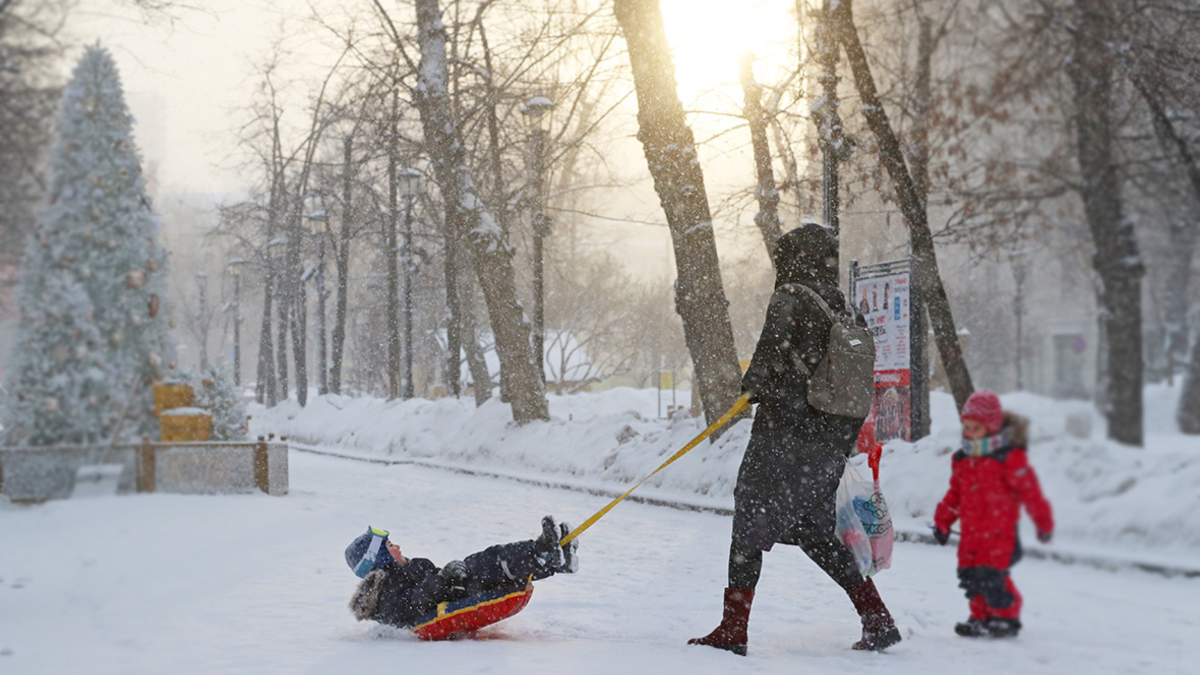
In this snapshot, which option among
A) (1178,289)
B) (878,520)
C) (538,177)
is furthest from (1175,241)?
(538,177)

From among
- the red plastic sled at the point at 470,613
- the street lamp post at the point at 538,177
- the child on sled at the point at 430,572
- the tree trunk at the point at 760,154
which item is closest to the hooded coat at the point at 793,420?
the tree trunk at the point at 760,154

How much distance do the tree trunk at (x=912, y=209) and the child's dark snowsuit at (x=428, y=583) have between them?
2.65 metres

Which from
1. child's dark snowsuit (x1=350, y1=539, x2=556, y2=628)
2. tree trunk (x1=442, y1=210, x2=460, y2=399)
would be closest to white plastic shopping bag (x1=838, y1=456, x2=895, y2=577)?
child's dark snowsuit (x1=350, y1=539, x2=556, y2=628)

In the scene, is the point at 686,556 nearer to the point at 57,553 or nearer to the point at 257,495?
the point at 257,495

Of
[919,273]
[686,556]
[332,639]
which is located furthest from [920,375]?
[686,556]

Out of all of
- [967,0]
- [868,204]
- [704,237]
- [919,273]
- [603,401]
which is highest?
[704,237]

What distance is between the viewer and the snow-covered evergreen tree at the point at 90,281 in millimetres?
1688

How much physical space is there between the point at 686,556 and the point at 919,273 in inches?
204

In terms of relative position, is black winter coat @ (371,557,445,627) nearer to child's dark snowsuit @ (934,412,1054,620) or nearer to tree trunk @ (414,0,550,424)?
child's dark snowsuit @ (934,412,1054,620)

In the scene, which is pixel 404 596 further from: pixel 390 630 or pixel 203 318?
pixel 203 318

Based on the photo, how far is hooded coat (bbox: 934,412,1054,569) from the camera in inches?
38.5

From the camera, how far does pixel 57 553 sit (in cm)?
193

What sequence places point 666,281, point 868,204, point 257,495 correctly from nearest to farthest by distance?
1. point 868,204
2. point 257,495
3. point 666,281

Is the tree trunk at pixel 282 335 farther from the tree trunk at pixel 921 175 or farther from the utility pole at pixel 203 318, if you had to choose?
the tree trunk at pixel 921 175
